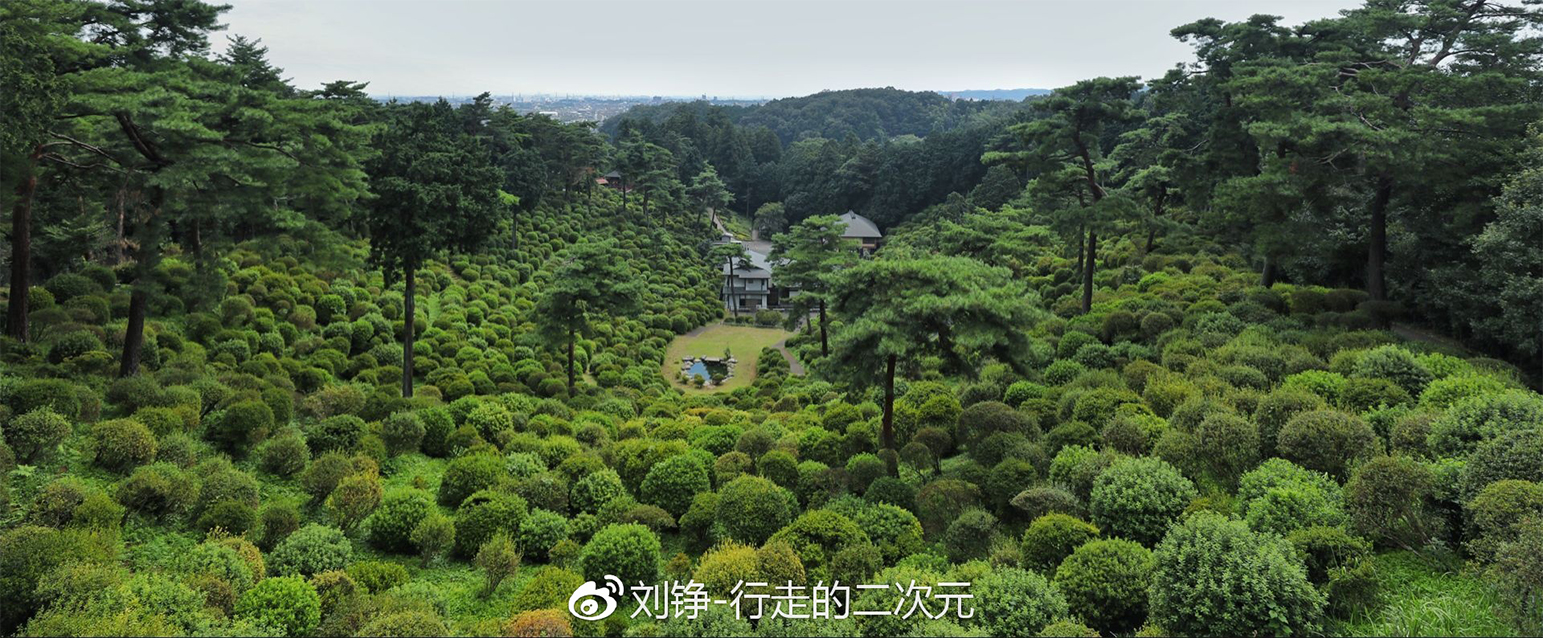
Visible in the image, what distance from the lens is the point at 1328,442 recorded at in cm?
855

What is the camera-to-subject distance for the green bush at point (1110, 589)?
688 centimetres

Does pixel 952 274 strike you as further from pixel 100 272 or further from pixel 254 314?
pixel 100 272

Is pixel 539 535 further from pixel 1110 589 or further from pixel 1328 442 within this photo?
pixel 1328 442

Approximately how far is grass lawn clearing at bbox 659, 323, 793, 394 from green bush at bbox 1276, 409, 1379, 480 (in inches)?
852

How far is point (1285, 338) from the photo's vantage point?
14305mm

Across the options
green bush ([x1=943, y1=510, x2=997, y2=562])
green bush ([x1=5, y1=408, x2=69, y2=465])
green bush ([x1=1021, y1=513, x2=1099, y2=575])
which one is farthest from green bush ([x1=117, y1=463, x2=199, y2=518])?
green bush ([x1=1021, y1=513, x2=1099, y2=575])

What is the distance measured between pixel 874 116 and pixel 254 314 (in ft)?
394

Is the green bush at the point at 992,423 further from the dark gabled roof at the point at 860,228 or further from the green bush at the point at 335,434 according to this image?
the dark gabled roof at the point at 860,228

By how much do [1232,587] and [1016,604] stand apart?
176 cm

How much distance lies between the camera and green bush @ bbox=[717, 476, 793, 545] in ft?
29.9

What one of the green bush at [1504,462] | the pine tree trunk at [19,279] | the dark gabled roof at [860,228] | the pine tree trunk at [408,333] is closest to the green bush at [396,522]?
the pine tree trunk at [408,333]

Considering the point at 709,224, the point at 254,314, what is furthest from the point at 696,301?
the point at 254,314

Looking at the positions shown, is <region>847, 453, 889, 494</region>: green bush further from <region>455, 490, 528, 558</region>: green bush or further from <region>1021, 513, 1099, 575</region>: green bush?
<region>455, 490, 528, 558</region>: green bush
